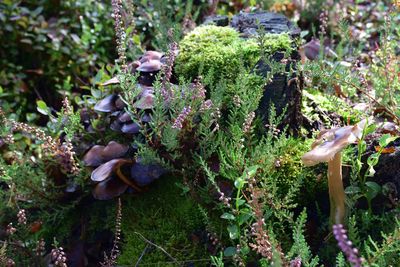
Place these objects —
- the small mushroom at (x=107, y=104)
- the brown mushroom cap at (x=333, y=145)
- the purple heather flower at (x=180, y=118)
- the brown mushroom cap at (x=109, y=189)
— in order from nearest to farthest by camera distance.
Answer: the brown mushroom cap at (x=333, y=145), the purple heather flower at (x=180, y=118), the brown mushroom cap at (x=109, y=189), the small mushroom at (x=107, y=104)

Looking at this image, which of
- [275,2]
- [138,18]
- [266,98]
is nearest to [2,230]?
[266,98]

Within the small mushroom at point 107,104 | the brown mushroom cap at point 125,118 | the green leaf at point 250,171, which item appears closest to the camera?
the green leaf at point 250,171

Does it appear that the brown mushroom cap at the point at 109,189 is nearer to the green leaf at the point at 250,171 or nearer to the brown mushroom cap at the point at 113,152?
the brown mushroom cap at the point at 113,152

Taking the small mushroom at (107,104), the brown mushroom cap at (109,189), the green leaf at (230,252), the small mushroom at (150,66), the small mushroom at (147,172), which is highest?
the small mushroom at (150,66)

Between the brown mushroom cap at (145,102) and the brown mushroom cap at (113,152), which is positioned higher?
the brown mushroom cap at (145,102)

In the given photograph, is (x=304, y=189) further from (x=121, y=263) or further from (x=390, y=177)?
(x=121, y=263)

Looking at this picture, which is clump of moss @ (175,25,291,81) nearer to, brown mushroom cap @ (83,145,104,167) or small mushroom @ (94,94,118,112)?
small mushroom @ (94,94,118,112)

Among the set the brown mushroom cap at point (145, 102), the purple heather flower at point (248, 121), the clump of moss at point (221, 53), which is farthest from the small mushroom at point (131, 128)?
the purple heather flower at point (248, 121)
